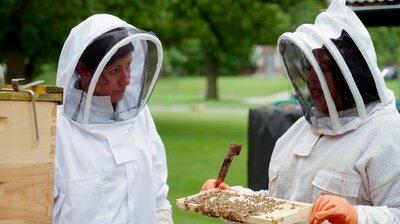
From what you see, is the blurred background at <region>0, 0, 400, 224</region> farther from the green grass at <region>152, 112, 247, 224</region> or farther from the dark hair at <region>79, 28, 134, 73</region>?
the dark hair at <region>79, 28, 134, 73</region>

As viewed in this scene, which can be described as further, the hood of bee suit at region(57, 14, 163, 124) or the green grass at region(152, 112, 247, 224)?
the green grass at region(152, 112, 247, 224)

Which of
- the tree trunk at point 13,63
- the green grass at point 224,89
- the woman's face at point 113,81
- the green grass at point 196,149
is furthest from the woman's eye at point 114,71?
the green grass at point 224,89

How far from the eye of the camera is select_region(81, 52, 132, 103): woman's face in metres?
3.06

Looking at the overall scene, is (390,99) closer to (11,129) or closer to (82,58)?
(82,58)

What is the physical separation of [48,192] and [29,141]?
0.21 m

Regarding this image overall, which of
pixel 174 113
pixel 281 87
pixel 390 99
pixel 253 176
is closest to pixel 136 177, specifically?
pixel 390 99

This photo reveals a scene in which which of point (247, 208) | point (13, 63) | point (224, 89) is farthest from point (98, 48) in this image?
point (224, 89)

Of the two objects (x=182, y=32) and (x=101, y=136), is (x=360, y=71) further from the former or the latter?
(x=182, y=32)

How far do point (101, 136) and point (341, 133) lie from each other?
1099mm

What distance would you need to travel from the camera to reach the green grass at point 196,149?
962 centimetres

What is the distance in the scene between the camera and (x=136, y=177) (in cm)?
305

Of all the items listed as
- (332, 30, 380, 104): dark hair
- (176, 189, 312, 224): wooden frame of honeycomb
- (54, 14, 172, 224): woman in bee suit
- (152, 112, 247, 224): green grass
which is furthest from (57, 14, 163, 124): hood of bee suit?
(152, 112, 247, 224): green grass

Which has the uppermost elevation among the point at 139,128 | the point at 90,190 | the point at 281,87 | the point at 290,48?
the point at 290,48

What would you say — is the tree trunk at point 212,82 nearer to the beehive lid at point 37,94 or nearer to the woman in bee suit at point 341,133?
the woman in bee suit at point 341,133
